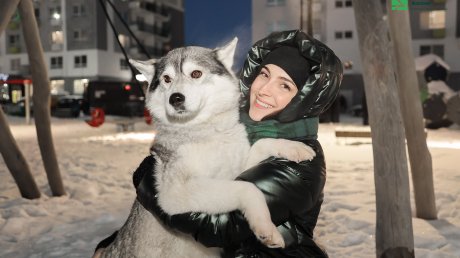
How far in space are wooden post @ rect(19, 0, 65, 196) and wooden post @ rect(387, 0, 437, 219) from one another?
18.3ft

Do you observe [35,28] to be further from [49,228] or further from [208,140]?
[208,140]

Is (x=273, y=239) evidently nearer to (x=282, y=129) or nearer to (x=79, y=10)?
(x=282, y=129)

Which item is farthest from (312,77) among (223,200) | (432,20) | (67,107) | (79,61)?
(79,61)

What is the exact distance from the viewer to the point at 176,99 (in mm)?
2375

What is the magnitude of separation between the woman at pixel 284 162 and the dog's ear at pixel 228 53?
12cm

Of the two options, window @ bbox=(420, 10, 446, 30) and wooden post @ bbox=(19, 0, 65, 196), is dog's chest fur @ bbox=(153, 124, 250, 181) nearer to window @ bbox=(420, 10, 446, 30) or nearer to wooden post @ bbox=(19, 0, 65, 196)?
wooden post @ bbox=(19, 0, 65, 196)

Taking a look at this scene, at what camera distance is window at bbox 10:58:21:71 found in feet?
160

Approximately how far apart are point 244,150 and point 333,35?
39.0 metres

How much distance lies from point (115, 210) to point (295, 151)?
5583mm

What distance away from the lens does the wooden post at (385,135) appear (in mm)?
5023

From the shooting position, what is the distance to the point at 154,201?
94.0 inches

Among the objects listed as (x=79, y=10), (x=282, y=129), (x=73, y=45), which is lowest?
(x=282, y=129)

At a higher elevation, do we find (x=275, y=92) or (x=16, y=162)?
(x=275, y=92)

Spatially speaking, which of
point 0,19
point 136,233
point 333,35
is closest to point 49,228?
point 0,19
